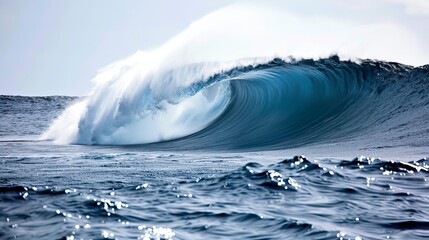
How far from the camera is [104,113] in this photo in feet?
64.3

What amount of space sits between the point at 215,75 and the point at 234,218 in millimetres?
16071

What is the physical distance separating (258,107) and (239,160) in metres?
8.52

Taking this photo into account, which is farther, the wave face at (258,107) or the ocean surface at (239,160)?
the wave face at (258,107)

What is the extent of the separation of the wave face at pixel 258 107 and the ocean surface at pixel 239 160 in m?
0.05

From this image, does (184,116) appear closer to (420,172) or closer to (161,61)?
(161,61)

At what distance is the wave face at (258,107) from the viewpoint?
1638 centimetres

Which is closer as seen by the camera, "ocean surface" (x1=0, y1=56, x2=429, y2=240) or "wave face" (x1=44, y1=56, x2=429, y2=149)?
"ocean surface" (x1=0, y1=56, x2=429, y2=240)

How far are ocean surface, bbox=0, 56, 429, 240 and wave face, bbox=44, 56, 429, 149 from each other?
0.05 meters

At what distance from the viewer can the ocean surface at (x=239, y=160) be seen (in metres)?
5.85

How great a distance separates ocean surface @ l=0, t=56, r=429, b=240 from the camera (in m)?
5.85

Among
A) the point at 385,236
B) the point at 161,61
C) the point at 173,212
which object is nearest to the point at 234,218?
the point at 173,212

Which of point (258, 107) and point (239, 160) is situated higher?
point (258, 107)

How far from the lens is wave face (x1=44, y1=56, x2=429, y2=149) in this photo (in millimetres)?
16375

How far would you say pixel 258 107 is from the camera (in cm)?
2011
